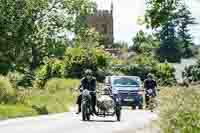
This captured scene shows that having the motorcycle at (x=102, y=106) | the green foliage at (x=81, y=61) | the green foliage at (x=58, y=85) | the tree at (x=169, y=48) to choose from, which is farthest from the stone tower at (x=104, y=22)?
the motorcycle at (x=102, y=106)

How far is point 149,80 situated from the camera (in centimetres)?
3684

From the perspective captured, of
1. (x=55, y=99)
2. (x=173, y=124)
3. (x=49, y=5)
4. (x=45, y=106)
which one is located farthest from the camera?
(x=49, y=5)

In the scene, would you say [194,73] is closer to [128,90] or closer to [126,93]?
[128,90]

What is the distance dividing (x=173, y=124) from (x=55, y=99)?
74.3 feet

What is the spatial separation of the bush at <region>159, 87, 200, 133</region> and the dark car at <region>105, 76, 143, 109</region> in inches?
950

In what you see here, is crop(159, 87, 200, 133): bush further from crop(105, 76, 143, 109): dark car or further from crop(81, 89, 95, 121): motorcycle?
crop(105, 76, 143, 109): dark car

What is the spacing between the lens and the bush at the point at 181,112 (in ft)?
45.5

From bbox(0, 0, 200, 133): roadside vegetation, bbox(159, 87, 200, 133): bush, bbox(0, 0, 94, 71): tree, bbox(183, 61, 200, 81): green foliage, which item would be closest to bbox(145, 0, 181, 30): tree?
bbox(0, 0, 200, 133): roadside vegetation

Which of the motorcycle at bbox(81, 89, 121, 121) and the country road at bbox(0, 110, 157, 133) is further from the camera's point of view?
the motorcycle at bbox(81, 89, 121, 121)

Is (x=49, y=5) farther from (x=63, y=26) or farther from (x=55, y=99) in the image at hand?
(x=55, y=99)

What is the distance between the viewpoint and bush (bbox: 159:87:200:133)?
13867 mm

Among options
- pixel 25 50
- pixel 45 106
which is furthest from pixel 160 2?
pixel 25 50

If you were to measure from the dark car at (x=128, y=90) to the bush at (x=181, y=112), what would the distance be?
79.2 feet

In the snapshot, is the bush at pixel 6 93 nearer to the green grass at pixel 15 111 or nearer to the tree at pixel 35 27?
the green grass at pixel 15 111
